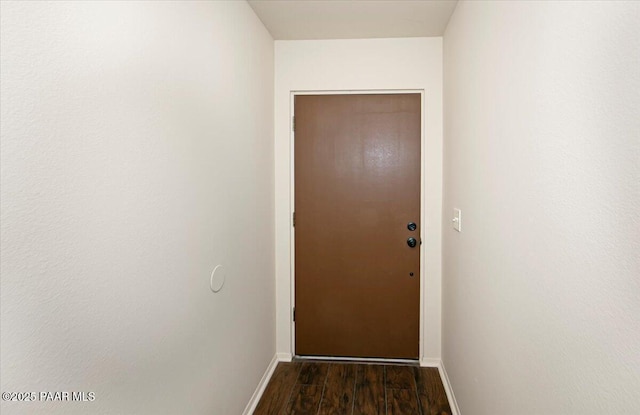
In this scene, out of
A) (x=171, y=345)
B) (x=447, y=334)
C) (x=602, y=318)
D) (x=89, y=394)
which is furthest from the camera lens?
(x=447, y=334)

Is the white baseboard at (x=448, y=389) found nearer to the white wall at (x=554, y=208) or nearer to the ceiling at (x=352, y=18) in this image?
the white wall at (x=554, y=208)

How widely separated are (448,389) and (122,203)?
2235mm

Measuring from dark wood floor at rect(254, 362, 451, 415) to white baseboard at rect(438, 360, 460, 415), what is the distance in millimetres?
29

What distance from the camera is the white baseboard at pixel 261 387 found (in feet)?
6.78

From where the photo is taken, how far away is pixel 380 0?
2.01 metres

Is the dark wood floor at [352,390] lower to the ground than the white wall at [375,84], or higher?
lower

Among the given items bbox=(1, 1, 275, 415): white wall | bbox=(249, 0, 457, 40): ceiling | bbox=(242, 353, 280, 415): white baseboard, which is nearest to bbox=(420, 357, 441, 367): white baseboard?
bbox=(242, 353, 280, 415): white baseboard

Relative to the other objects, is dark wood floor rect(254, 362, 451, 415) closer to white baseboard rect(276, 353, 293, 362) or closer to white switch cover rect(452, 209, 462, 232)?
white baseboard rect(276, 353, 293, 362)

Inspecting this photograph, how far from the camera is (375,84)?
101 inches

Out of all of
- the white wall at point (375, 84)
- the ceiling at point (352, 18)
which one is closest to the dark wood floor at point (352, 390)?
the white wall at point (375, 84)

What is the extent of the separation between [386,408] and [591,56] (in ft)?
6.80

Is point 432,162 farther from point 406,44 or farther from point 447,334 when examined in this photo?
point 447,334

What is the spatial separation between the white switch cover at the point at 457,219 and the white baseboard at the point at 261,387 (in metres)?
1.62

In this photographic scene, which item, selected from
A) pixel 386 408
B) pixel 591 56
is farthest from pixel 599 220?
pixel 386 408
